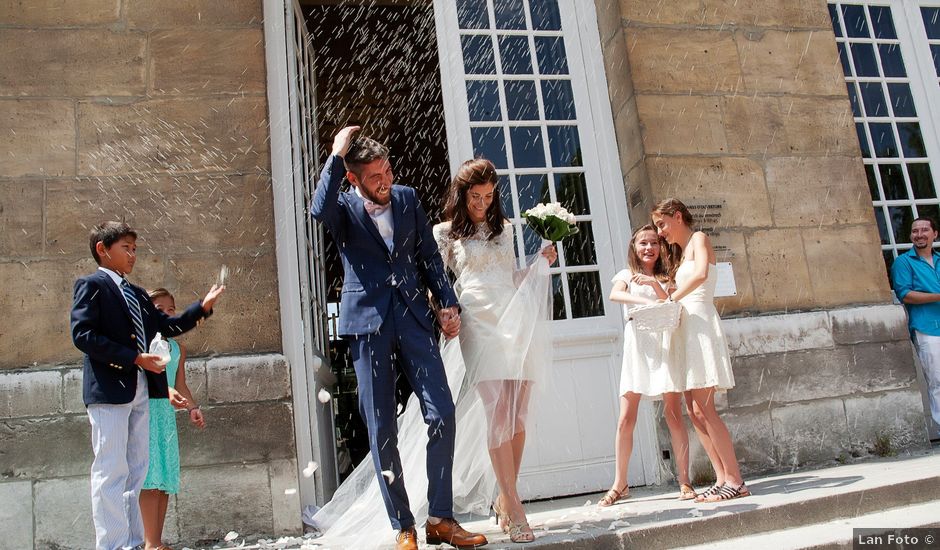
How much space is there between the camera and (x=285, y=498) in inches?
174

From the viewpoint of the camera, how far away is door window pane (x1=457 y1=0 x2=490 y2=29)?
588 cm

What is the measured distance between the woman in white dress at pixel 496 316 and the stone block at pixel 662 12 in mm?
2571

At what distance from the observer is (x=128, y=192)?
15.4 feet

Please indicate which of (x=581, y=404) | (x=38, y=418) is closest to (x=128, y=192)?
(x=38, y=418)

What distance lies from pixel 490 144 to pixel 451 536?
320cm

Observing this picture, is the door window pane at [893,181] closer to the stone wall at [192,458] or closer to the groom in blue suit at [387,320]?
the groom in blue suit at [387,320]

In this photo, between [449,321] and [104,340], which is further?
[449,321]

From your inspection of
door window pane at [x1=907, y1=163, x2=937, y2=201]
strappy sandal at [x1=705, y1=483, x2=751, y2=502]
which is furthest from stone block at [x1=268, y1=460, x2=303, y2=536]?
door window pane at [x1=907, y1=163, x2=937, y2=201]

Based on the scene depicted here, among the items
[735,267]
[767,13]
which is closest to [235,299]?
[735,267]

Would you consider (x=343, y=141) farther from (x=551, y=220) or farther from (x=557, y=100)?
(x=557, y=100)

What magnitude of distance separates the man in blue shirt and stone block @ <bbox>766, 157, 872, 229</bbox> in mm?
361

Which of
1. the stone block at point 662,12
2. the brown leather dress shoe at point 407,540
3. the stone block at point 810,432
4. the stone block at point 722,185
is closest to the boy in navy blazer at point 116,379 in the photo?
the brown leather dress shoe at point 407,540

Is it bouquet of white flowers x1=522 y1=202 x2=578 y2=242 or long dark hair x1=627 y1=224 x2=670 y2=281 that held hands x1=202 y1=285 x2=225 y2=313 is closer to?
bouquet of white flowers x1=522 y1=202 x2=578 y2=242

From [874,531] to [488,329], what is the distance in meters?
1.88
